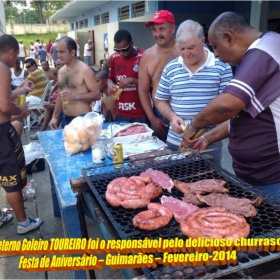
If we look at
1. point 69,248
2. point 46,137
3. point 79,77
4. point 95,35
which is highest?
point 95,35

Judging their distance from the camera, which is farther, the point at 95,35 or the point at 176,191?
the point at 95,35

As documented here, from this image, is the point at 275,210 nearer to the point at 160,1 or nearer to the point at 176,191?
the point at 176,191

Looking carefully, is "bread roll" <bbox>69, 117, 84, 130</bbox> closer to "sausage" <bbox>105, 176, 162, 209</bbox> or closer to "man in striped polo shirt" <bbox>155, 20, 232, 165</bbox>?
"man in striped polo shirt" <bbox>155, 20, 232, 165</bbox>

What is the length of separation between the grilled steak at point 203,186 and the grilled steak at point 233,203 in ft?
0.12

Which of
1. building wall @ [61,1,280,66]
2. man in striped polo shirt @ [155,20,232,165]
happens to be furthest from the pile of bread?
building wall @ [61,1,280,66]

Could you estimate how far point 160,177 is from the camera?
6.54 feet

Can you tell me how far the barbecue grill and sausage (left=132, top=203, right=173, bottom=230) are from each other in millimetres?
30

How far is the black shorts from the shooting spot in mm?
3379

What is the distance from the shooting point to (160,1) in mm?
9312

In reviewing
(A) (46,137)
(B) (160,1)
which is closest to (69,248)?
(A) (46,137)

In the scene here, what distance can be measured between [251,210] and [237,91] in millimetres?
701

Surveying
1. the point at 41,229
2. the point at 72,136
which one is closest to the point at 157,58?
the point at 72,136

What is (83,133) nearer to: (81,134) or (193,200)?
(81,134)

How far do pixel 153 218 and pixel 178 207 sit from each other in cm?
19
